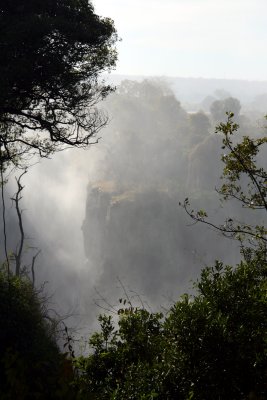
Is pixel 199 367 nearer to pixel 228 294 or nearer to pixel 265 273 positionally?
pixel 228 294

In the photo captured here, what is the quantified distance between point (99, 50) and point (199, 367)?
33.1 ft

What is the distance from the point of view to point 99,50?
40.8ft

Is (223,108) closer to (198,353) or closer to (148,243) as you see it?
(148,243)

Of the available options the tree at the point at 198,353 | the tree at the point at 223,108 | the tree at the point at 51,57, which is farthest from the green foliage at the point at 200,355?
the tree at the point at 223,108

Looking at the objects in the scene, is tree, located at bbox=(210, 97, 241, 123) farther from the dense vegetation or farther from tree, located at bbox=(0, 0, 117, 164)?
the dense vegetation

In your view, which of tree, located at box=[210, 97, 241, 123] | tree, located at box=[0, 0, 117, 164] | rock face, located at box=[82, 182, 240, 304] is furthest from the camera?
tree, located at box=[210, 97, 241, 123]

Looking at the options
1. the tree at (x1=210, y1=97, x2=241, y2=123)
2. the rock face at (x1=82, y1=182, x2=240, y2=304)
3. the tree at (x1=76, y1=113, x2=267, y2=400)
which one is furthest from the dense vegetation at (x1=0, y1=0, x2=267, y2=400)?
the tree at (x1=210, y1=97, x2=241, y2=123)

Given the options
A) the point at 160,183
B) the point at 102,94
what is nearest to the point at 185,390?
the point at 102,94

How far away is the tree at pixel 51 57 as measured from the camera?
10.0 metres

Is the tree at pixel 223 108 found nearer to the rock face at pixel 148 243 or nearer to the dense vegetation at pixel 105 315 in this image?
the rock face at pixel 148 243

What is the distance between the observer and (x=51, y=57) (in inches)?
424

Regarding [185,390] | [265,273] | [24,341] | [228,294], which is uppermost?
[24,341]

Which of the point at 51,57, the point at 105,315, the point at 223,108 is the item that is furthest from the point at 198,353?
the point at 223,108

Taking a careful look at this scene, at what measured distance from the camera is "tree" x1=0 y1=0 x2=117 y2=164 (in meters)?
10.0
